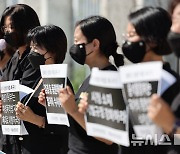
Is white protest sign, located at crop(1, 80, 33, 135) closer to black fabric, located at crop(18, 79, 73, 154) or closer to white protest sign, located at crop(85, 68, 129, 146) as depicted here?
black fabric, located at crop(18, 79, 73, 154)

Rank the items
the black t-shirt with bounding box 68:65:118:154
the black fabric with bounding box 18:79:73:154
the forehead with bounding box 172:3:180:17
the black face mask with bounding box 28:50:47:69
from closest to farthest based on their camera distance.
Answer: the forehead with bounding box 172:3:180:17, the black t-shirt with bounding box 68:65:118:154, the black face mask with bounding box 28:50:47:69, the black fabric with bounding box 18:79:73:154

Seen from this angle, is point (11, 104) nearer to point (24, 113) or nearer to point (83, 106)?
point (24, 113)

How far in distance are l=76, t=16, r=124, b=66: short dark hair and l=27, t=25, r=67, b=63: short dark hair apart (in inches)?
20.9

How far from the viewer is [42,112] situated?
434 cm

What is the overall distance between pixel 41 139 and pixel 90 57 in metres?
0.93

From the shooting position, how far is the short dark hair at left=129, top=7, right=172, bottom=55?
10.6ft

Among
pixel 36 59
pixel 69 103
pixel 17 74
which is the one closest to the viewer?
pixel 69 103

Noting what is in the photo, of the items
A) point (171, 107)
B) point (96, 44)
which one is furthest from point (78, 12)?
point (171, 107)

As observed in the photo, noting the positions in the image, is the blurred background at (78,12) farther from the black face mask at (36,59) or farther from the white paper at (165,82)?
the white paper at (165,82)

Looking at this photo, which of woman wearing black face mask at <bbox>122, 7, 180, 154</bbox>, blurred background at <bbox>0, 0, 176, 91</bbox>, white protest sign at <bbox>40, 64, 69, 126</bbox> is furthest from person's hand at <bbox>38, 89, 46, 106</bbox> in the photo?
blurred background at <bbox>0, 0, 176, 91</bbox>

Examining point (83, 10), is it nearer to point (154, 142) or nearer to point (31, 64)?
point (31, 64)

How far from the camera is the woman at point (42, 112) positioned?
14.0 feet

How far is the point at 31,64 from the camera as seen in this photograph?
14.2 ft

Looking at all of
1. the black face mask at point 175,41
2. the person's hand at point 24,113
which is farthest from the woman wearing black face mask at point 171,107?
the person's hand at point 24,113
